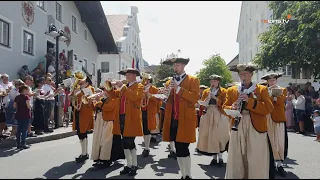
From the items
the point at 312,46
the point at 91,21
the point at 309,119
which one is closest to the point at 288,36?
the point at 312,46

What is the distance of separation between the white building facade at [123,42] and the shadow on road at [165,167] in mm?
28322

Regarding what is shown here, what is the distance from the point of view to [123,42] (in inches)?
1582

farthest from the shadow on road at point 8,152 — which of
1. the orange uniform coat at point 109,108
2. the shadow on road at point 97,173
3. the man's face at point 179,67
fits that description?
the man's face at point 179,67

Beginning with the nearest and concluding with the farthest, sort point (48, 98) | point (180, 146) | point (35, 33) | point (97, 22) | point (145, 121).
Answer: point (180, 146)
point (145, 121)
point (48, 98)
point (35, 33)
point (97, 22)

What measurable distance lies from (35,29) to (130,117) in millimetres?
14014

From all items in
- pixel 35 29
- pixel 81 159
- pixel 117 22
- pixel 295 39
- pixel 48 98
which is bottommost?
pixel 81 159

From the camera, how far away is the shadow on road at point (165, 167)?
696 cm

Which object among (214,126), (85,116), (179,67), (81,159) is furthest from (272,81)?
(81,159)

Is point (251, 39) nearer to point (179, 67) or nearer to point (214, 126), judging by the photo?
point (214, 126)

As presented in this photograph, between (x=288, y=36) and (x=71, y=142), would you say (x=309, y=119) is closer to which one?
(x=288, y=36)

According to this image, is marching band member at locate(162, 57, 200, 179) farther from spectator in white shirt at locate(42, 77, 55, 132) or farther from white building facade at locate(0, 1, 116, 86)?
white building facade at locate(0, 1, 116, 86)

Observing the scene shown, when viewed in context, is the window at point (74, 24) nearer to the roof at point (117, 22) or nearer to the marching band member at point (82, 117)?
the marching band member at point (82, 117)

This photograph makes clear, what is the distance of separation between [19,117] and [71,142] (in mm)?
2230

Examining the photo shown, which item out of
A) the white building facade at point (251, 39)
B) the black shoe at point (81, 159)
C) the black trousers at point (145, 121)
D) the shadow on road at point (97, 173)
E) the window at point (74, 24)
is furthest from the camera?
the white building facade at point (251, 39)
